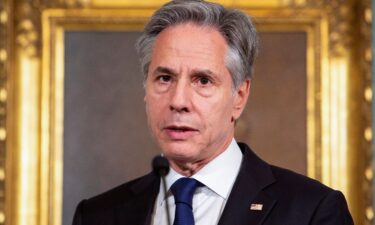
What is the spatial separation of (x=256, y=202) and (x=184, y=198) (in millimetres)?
173

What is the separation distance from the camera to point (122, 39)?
3912 millimetres

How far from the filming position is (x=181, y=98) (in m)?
2.53

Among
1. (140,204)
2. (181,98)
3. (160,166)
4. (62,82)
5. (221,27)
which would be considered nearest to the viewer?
(160,166)

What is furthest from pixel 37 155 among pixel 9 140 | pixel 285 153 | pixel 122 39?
pixel 285 153

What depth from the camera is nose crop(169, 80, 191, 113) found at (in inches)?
99.1

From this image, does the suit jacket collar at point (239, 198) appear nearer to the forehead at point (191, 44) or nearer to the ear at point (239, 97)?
the ear at point (239, 97)

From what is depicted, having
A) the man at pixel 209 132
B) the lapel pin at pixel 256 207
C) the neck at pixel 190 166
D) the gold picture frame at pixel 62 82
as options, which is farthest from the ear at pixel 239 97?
the gold picture frame at pixel 62 82

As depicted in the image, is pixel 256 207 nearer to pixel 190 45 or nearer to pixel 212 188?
pixel 212 188

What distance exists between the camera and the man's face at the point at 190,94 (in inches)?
99.8

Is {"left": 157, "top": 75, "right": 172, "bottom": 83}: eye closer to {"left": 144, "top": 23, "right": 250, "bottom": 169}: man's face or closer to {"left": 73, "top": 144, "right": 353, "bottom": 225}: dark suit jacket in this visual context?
{"left": 144, "top": 23, "right": 250, "bottom": 169}: man's face

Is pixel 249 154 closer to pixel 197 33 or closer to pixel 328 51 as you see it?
pixel 197 33

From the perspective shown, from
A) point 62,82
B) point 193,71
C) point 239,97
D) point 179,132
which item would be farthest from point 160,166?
point 62,82

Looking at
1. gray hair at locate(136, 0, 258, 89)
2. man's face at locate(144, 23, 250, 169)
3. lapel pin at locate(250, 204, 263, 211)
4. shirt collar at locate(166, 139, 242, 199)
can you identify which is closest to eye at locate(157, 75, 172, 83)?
man's face at locate(144, 23, 250, 169)

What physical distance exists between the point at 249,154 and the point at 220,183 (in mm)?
135
